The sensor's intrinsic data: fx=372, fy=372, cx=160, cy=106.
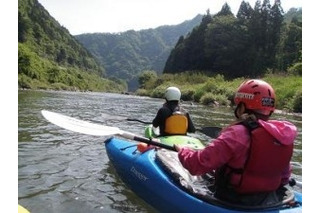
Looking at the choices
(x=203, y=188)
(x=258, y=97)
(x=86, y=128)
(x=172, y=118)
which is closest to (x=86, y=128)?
(x=86, y=128)

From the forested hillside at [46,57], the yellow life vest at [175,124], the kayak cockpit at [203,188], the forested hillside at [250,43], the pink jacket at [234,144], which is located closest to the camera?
the pink jacket at [234,144]

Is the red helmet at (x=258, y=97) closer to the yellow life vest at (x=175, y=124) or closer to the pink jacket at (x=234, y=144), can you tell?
the pink jacket at (x=234, y=144)

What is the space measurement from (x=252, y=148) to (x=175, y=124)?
8.10 ft

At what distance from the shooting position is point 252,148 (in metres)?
2.76

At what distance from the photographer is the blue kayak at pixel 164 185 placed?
3.07 metres

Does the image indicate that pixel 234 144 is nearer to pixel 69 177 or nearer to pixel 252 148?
pixel 252 148

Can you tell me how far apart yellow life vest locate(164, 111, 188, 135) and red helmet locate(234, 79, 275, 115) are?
239 centimetres

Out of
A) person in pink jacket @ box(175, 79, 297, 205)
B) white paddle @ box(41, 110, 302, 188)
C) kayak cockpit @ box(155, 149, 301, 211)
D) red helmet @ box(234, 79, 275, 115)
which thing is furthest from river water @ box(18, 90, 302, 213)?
red helmet @ box(234, 79, 275, 115)

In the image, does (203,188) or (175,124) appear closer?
(203,188)

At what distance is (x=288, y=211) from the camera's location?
2.94 m

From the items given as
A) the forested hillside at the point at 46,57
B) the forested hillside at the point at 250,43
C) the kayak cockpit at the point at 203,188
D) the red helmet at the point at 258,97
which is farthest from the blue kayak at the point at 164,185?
the forested hillside at the point at 250,43

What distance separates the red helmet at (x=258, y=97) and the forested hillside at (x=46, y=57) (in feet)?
130

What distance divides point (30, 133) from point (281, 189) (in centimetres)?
594
